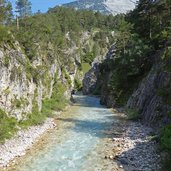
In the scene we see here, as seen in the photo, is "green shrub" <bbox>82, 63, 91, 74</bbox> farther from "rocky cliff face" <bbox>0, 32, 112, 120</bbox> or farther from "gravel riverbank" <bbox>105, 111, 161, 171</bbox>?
"gravel riverbank" <bbox>105, 111, 161, 171</bbox>

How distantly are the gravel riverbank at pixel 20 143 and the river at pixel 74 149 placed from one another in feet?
4.01

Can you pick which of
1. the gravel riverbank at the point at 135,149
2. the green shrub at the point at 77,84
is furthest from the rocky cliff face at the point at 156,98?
the green shrub at the point at 77,84

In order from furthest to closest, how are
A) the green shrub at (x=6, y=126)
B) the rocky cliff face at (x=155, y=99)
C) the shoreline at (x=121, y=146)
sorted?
the rocky cliff face at (x=155, y=99), the green shrub at (x=6, y=126), the shoreline at (x=121, y=146)

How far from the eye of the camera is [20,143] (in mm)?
37875

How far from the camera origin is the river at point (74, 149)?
30359mm

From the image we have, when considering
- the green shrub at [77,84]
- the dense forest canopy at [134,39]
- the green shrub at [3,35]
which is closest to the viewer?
the green shrub at [3,35]

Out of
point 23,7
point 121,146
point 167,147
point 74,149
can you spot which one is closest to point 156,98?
point 121,146

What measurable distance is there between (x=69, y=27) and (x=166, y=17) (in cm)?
11599

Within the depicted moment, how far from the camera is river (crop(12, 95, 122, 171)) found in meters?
30.4

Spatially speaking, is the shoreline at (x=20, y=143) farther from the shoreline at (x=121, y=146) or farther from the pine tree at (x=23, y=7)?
the pine tree at (x=23, y=7)

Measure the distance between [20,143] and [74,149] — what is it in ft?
20.9

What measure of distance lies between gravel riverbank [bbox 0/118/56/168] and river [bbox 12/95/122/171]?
1221 mm

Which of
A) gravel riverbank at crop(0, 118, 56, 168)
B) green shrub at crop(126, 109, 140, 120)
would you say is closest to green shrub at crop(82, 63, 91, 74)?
green shrub at crop(126, 109, 140, 120)

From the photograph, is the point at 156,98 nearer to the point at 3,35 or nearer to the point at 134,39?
the point at 3,35
